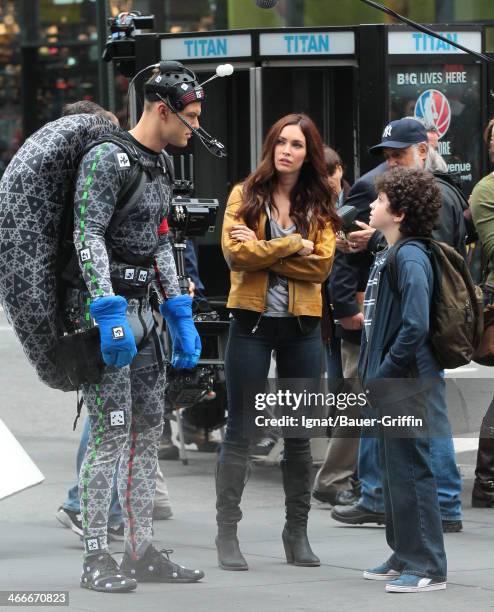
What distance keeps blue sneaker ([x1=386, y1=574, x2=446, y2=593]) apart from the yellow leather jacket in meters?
1.23

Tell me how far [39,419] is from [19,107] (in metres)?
16.8

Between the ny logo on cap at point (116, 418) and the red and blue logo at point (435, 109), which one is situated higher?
the red and blue logo at point (435, 109)

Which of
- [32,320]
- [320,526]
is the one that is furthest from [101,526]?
[320,526]

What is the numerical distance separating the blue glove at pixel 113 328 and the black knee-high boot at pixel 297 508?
114cm

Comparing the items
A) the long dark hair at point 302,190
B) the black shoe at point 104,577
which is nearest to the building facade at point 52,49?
the long dark hair at point 302,190

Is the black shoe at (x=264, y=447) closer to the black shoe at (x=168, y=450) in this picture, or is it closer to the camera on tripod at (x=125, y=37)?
the black shoe at (x=168, y=450)

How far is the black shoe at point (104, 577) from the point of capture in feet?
19.8

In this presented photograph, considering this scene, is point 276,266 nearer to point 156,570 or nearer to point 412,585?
point 156,570

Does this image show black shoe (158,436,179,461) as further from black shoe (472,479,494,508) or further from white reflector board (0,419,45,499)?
white reflector board (0,419,45,499)

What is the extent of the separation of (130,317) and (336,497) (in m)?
2.42

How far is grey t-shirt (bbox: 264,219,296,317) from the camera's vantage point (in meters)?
6.70

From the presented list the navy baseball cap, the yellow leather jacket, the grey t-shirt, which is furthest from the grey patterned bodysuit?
the navy baseball cap

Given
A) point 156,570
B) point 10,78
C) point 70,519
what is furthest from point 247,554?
point 10,78

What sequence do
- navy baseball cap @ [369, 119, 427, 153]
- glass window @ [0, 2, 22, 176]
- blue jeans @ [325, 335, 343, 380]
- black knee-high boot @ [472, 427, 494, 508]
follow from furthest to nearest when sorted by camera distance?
1. glass window @ [0, 2, 22, 176]
2. blue jeans @ [325, 335, 343, 380]
3. black knee-high boot @ [472, 427, 494, 508]
4. navy baseball cap @ [369, 119, 427, 153]
